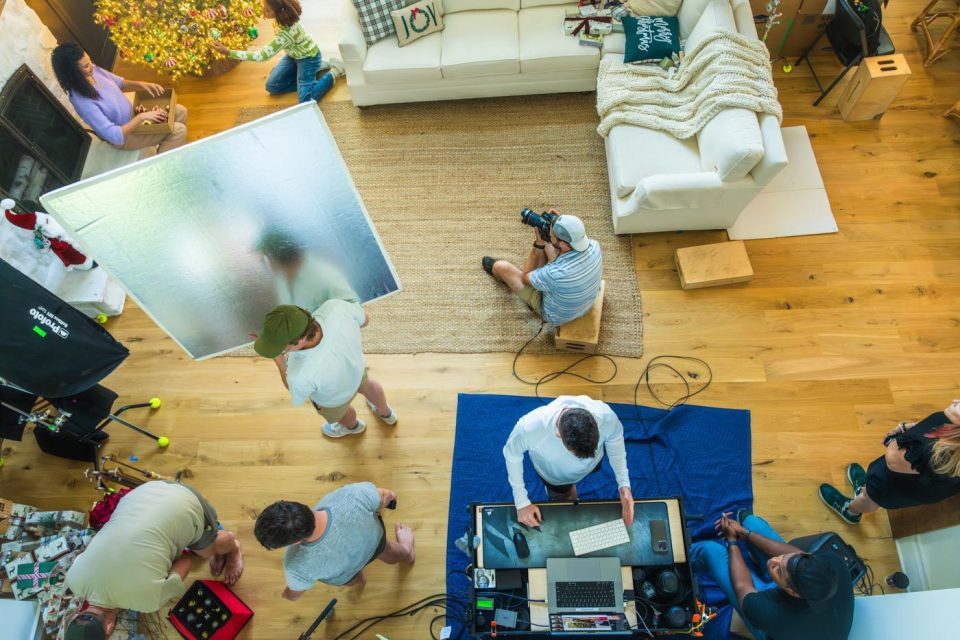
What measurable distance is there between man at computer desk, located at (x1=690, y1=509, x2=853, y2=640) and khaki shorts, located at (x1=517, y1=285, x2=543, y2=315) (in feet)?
4.81

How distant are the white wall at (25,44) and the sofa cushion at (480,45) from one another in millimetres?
2578

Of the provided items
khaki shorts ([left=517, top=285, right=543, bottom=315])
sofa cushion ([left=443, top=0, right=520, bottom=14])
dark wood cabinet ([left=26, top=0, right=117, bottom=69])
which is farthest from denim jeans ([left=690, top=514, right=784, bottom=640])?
dark wood cabinet ([left=26, top=0, right=117, bottom=69])

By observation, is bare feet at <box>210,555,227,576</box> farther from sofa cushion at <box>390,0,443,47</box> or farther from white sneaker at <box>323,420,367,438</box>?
sofa cushion at <box>390,0,443,47</box>

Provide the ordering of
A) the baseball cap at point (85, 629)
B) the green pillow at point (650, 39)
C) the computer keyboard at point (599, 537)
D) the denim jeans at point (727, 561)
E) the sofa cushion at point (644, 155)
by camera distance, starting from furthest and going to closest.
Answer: the green pillow at point (650, 39), the sofa cushion at point (644, 155), the denim jeans at point (727, 561), the computer keyboard at point (599, 537), the baseball cap at point (85, 629)

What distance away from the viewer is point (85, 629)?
2.10 metres

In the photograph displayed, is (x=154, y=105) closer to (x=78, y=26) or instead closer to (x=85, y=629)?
(x=78, y=26)

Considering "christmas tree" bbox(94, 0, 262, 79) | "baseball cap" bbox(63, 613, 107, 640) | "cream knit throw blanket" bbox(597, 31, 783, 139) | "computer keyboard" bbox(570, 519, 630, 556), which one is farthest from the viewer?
"christmas tree" bbox(94, 0, 262, 79)

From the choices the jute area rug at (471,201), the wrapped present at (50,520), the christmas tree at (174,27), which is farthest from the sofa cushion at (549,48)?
the wrapped present at (50,520)

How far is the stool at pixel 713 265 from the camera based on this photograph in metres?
3.36

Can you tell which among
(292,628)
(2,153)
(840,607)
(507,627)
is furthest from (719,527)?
(2,153)

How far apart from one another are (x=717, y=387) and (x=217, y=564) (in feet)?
8.94

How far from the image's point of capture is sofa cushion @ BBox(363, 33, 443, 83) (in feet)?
12.8

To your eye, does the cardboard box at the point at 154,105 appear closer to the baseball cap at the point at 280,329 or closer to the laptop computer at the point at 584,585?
the baseball cap at the point at 280,329

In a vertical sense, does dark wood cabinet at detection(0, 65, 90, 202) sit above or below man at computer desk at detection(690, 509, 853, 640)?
above
